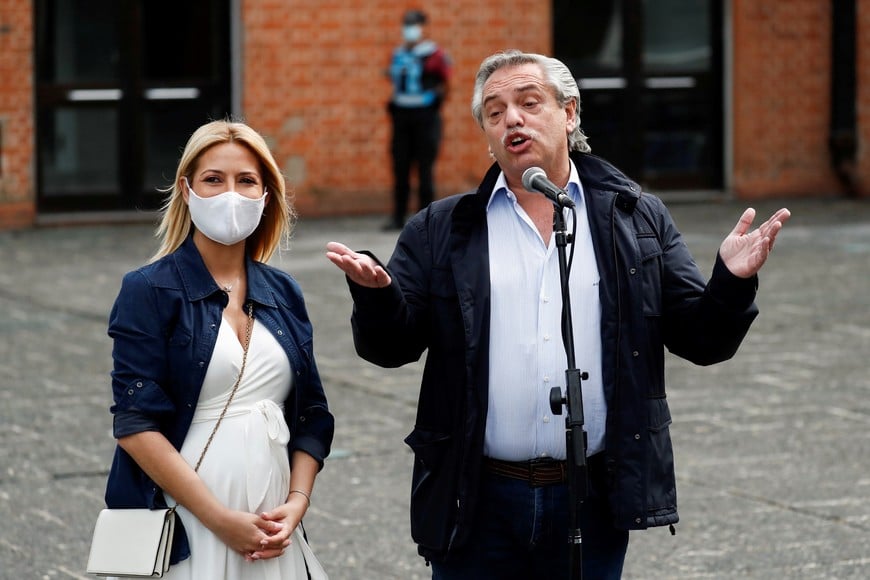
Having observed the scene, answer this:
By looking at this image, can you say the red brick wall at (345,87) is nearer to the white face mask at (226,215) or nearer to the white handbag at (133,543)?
the white face mask at (226,215)

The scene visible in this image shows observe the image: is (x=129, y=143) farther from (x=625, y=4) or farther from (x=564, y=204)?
(x=564, y=204)

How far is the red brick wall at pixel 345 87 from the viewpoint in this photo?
1841 cm

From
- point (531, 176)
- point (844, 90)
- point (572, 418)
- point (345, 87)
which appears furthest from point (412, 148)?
point (572, 418)

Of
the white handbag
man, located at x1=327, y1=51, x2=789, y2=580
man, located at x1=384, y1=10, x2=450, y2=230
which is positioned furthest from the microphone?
man, located at x1=384, y1=10, x2=450, y2=230

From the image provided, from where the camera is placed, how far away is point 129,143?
18.2m

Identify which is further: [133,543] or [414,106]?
[414,106]

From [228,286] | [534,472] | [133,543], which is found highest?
[228,286]

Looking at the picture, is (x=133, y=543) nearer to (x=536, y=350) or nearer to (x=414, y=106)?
(x=536, y=350)

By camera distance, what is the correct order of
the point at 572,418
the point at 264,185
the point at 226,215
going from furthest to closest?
the point at 264,185 → the point at 226,215 → the point at 572,418

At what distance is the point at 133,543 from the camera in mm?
3939

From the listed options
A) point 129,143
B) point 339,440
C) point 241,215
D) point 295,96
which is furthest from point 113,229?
point 241,215

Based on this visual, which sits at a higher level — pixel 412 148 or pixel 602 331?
pixel 602 331

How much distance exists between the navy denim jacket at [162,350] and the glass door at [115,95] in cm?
1418

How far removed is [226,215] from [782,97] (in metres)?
17.0
